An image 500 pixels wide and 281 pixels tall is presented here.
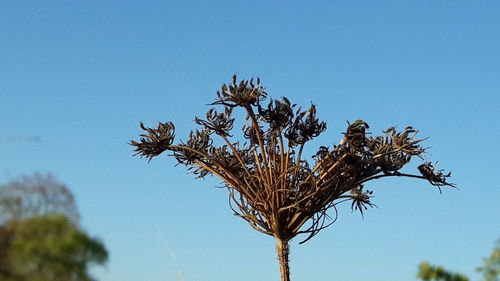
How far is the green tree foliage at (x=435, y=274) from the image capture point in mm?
5948

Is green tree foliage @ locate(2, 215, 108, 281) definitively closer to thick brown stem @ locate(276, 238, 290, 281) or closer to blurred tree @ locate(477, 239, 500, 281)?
blurred tree @ locate(477, 239, 500, 281)

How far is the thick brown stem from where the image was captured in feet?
38.9

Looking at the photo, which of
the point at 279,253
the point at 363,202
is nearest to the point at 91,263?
the point at 279,253

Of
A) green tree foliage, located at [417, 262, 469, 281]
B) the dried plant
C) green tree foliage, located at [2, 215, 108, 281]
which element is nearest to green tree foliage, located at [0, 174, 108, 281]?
green tree foliage, located at [2, 215, 108, 281]

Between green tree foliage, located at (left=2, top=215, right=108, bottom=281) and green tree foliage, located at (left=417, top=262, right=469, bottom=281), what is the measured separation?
170 inches

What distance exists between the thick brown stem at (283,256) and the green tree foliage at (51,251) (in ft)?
32.4

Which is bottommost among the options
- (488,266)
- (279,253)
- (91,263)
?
(91,263)

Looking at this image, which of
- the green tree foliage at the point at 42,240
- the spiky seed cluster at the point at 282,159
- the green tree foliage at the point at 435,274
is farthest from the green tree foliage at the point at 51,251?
the spiky seed cluster at the point at 282,159

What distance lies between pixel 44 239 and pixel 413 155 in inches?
445

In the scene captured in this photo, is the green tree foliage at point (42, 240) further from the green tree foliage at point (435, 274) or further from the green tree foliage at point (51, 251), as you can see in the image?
the green tree foliage at point (435, 274)

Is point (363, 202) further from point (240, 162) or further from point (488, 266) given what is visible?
point (488, 266)

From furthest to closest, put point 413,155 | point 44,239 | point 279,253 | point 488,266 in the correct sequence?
point 413,155 → point 279,253 → point 488,266 → point 44,239

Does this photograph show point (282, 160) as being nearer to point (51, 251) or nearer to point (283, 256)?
point (283, 256)

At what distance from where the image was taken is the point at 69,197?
2240mm
